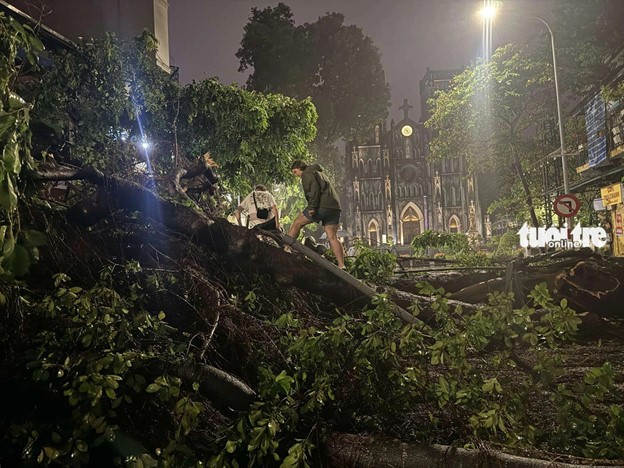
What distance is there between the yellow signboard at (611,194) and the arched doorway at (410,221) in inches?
1590

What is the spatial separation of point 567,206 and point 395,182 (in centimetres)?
4841

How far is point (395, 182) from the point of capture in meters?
61.8

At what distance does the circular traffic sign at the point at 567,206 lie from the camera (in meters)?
13.9

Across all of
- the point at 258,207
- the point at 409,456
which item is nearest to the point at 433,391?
the point at 409,456

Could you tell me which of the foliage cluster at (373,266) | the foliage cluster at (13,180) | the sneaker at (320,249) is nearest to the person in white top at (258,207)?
the sneaker at (320,249)

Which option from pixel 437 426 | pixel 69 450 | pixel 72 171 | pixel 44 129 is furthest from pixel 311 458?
pixel 72 171

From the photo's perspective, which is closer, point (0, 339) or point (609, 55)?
point (0, 339)

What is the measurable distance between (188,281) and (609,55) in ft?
72.0

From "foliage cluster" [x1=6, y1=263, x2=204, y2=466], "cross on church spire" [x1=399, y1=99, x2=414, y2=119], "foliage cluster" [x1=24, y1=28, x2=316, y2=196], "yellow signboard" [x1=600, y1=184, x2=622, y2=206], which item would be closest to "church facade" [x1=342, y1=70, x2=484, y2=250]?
"cross on church spire" [x1=399, y1=99, x2=414, y2=119]

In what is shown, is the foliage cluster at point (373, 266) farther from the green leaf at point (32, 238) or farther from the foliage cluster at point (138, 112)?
the green leaf at point (32, 238)

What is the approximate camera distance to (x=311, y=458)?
2.71 metres

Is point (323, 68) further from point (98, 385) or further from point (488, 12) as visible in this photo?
point (98, 385)

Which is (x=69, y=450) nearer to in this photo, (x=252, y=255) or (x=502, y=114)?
(x=252, y=255)

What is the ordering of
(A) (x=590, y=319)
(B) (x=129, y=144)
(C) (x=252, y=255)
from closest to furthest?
(C) (x=252, y=255) → (A) (x=590, y=319) → (B) (x=129, y=144)
